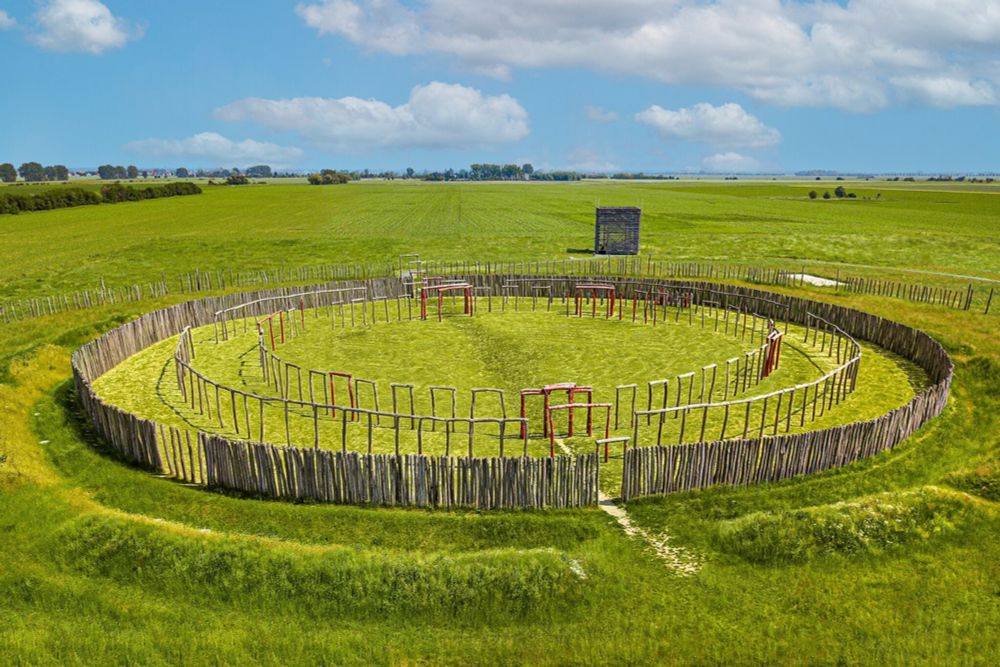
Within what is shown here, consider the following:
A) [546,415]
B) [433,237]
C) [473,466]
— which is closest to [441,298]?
[546,415]

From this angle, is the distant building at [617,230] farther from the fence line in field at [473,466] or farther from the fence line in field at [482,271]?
the fence line in field at [473,466]

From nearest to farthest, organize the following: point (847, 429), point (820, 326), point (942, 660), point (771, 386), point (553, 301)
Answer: point (942, 660) < point (847, 429) < point (771, 386) < point (820, 326) < point (553, 301)

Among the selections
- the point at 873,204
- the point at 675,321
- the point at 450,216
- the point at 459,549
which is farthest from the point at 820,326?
the point at 873,204

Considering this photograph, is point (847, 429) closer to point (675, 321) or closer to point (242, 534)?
point (242, 534)

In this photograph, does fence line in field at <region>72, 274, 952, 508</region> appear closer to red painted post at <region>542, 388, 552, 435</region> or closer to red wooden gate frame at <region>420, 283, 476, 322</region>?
red painted post at <region>542, 388, 552, 435</region>

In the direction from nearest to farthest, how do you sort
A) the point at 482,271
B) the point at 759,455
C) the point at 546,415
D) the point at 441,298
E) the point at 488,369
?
the point at 759,455, the point at 546,415, the point at 488,369, the point at 441,298, the point at 482,271

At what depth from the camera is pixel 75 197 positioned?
10906 cm

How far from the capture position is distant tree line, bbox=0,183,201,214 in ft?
320

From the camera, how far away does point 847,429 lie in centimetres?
1521

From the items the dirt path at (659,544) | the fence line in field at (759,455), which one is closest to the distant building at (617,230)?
the fence line in field at (759,455)

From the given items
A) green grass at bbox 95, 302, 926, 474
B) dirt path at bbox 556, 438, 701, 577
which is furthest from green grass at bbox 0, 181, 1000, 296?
dirt path at bbox 556, 438, 701, 577

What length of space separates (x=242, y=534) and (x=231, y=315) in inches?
782

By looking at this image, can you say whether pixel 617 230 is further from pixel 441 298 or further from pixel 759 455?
pixel 759 455

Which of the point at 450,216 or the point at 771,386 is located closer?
the point at 771,386
